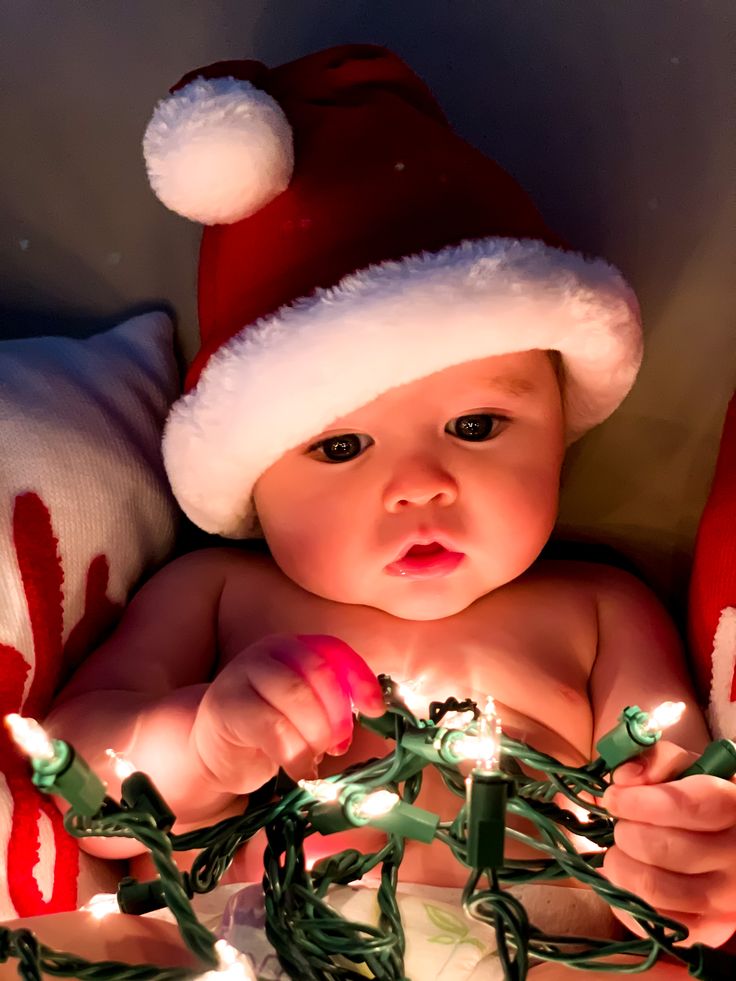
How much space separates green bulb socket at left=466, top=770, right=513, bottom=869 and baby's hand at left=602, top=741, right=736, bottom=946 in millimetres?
162

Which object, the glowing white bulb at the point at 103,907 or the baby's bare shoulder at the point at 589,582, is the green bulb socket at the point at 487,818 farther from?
the baby's bare shoulder at the point at 589,582

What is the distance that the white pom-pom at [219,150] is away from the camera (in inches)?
30.8

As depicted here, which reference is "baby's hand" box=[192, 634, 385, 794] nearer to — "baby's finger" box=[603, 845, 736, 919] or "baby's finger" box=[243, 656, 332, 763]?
"baby's finger" box=[243, 656, 332, 763]

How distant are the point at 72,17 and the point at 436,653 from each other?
29.7 inches

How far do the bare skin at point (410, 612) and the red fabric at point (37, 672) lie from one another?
25 millimetres

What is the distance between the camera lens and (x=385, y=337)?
30.3 inches

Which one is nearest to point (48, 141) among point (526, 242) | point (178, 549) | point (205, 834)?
point (178, 549)

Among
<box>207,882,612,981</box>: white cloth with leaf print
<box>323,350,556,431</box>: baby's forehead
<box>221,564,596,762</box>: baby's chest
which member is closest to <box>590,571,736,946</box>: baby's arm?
<box>207,882,612,981</box>: white cloth with leaf print

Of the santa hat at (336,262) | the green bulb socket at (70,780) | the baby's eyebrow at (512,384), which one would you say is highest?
the santa hat at (336,262)

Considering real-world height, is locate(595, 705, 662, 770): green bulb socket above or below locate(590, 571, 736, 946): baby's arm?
above

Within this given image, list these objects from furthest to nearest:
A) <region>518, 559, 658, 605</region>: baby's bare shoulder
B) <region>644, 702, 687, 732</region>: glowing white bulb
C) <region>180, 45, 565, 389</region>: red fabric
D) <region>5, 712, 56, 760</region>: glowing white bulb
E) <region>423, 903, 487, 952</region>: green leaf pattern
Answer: <region>518, 559, 658, 605</region>: baby's bare shoulder → <region>180, 45, 565, 389</region>: red fabric → <region>423, 903, 487, 952</region>: green leaf pattern → <region>644, 702, 687, 732</region>: glowing white bulb → <region>5, 712, 56, 760</region>: glowing white bulb

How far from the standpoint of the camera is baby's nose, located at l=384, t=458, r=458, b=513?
0.81 m

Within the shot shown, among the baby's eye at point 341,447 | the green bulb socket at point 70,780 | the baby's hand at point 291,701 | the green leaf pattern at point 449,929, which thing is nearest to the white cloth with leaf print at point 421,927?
the green leaf pattern at point 449,929

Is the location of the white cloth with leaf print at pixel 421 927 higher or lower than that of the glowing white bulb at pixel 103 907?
lower
